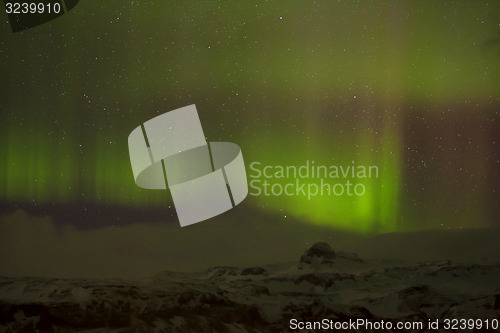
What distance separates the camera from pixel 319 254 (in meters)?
5.14

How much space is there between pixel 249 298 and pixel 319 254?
20.0 inches

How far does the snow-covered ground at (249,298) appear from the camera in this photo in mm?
5134

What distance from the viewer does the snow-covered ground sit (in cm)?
513

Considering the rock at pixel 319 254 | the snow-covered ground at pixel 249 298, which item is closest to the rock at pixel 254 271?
the snow-covered ground at pixel 249 298

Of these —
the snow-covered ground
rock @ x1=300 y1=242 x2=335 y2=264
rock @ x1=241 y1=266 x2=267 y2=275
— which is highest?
rock @ x1=300 y1=242 x2=335 y2=264

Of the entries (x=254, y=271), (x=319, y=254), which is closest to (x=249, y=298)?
(x=254, y=271)

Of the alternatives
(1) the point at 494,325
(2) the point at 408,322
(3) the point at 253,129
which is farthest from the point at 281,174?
(1) the point at 494,325

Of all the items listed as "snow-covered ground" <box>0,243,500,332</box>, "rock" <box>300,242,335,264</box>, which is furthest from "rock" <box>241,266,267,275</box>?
"rock" <box>300,242,335,264</box>

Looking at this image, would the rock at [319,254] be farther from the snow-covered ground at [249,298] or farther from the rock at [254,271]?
the rock at [254,271]

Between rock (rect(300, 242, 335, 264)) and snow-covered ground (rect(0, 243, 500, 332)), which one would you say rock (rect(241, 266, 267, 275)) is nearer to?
snow-covered ground (rect(0, 243, 500, 332))

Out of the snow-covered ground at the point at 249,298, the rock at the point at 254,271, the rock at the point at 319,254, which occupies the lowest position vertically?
the snow-covered ground at the point at 249,298

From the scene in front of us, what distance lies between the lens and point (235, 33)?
5230mm

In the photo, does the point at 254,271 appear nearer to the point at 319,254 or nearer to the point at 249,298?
the point at 249,298

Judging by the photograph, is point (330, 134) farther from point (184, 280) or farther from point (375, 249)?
point (184, 280)
